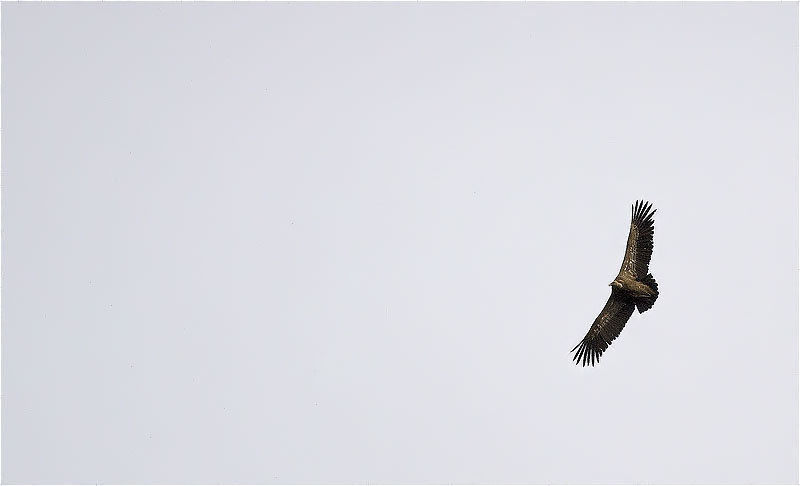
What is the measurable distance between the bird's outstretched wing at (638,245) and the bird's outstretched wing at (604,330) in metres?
1.68

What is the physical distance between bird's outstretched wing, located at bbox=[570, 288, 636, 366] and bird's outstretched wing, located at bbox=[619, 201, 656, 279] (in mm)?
1684

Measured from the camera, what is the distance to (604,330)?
43.6 m

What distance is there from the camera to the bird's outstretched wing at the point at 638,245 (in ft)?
135

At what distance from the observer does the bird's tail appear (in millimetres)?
A: 41125

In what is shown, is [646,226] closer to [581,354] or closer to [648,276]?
[648,276]

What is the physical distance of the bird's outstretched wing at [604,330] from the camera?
42906 mm

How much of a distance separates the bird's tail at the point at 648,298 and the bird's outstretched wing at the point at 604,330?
785mm

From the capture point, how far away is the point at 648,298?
4141cm

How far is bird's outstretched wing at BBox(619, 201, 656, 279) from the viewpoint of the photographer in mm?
41062

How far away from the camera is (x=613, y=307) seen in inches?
1690

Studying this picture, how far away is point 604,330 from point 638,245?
3.82 m

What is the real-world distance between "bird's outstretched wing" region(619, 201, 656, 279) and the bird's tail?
9.5 inches

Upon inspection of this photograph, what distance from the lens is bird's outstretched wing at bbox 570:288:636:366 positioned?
42.9m

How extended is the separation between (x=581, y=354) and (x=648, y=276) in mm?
4173
